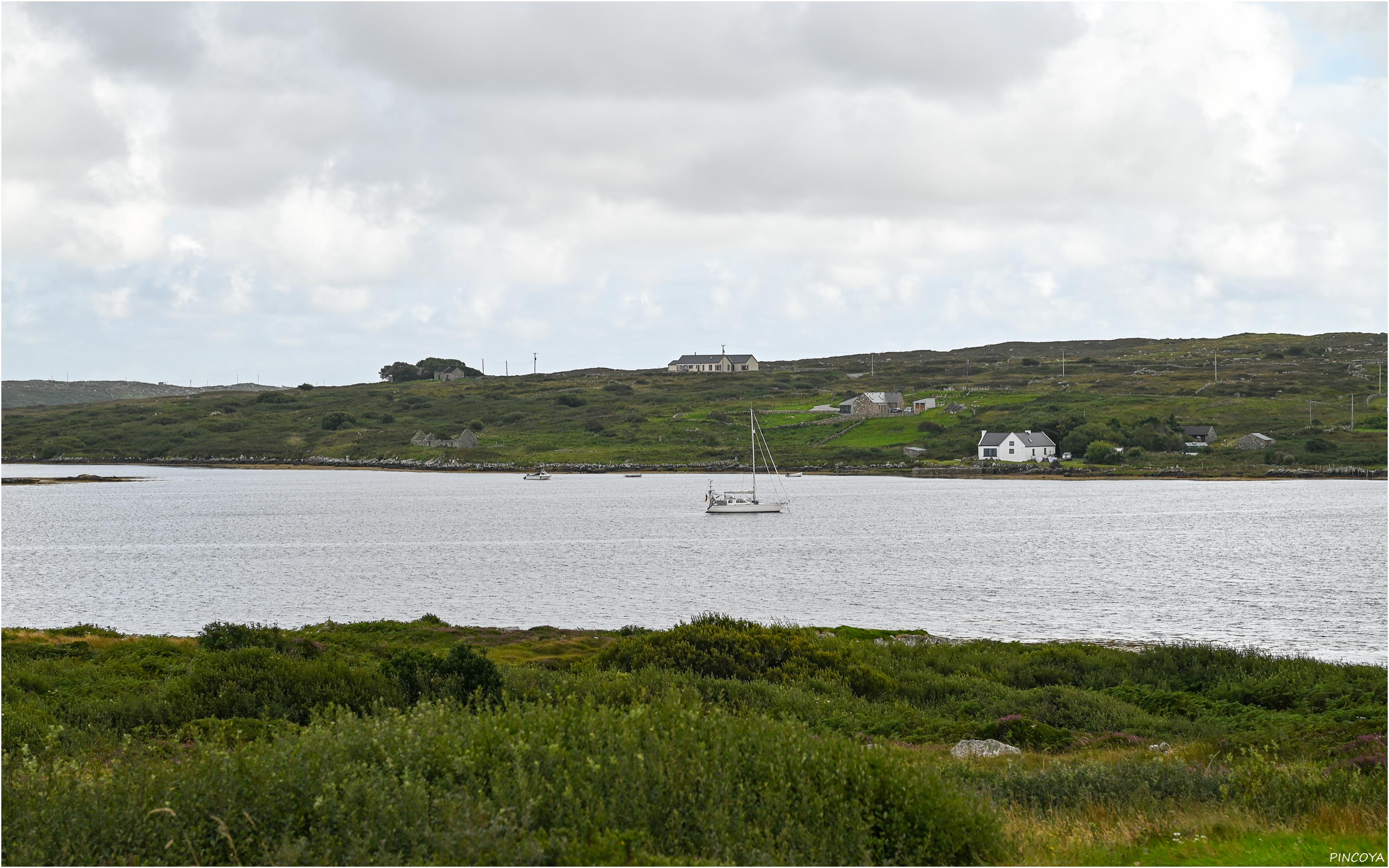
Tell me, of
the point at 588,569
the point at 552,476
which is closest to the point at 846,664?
the point at 588,569

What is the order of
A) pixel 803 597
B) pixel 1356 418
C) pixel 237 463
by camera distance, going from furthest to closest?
1. pixel 237 463
2. pixel 1356 418
3. pixel 803 597

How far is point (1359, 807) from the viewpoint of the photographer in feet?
36.6

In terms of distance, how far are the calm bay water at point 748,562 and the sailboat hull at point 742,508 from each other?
97.9 inches

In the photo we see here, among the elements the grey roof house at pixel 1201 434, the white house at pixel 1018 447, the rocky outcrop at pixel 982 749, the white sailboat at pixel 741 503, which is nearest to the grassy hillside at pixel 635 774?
the rocky outcrop at pixel 982 749

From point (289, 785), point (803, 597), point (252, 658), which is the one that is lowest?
point (803, 597)

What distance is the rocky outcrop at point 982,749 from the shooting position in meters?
17.6

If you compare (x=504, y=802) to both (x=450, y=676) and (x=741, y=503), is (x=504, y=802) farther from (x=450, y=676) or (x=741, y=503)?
(x=741, y=503)

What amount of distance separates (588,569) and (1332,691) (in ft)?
148

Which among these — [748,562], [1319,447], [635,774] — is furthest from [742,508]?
[635,774]

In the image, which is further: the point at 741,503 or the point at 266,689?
the point at 741,503

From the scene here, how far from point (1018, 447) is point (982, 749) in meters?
145

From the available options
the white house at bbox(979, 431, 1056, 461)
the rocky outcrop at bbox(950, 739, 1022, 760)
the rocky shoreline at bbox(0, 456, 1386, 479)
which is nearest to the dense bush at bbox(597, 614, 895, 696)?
the rocky outcrop at bbox(950, 739, 1022, 760)

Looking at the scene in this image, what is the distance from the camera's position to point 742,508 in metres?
105

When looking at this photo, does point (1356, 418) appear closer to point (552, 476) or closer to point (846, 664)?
point (552, 476)
